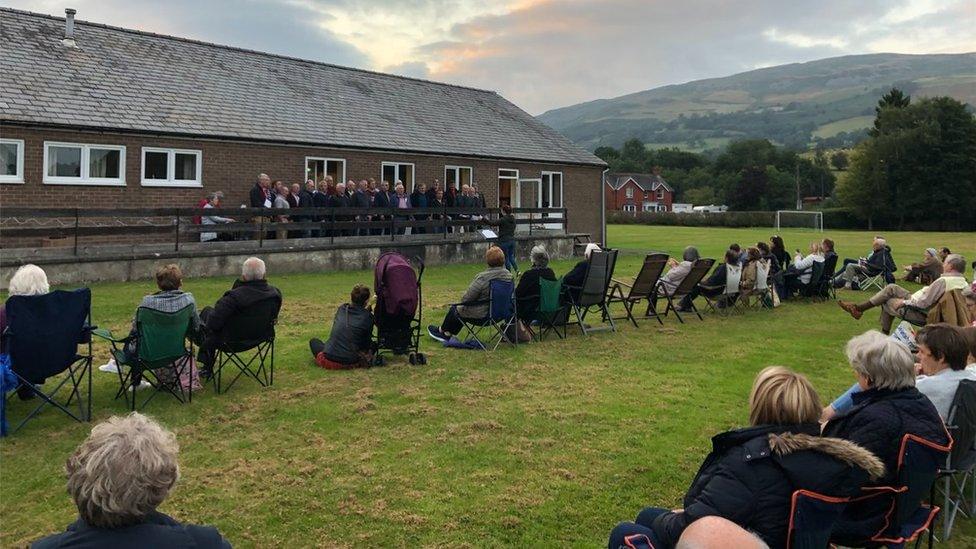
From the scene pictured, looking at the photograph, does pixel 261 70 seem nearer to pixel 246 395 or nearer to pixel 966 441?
pixel 246 395

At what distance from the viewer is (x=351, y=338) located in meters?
8.17

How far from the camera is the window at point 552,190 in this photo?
97.9 ft

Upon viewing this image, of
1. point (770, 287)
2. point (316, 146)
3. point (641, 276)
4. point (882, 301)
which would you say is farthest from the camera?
point (316, 146)

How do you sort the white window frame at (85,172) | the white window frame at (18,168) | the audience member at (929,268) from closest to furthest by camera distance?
the audience member at (929,268)
the white window frame at (18,168)
the white window frame at (85,172)

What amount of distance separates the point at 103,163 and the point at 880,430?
724 inches

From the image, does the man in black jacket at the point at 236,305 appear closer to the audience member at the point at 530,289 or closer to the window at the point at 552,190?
the audience member at the point at 530,289

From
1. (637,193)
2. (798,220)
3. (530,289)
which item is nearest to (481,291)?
(530,289)

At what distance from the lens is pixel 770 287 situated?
13.8m

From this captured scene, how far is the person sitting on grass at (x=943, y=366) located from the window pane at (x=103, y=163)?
1776 centimetres

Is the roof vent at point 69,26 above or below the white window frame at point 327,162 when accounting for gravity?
above

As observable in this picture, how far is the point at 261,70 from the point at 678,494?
2258 cm

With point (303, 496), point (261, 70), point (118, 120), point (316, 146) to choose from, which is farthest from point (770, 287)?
point (261, 70)

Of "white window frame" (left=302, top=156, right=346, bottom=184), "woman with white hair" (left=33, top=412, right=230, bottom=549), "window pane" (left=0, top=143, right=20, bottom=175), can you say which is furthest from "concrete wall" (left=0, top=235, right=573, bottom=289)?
"woman with white hair" (left=33, top=412, right=230, bottom=549)

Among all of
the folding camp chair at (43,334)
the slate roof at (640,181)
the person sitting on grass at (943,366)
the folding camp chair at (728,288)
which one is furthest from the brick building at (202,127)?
the slate roof at (640,181)
